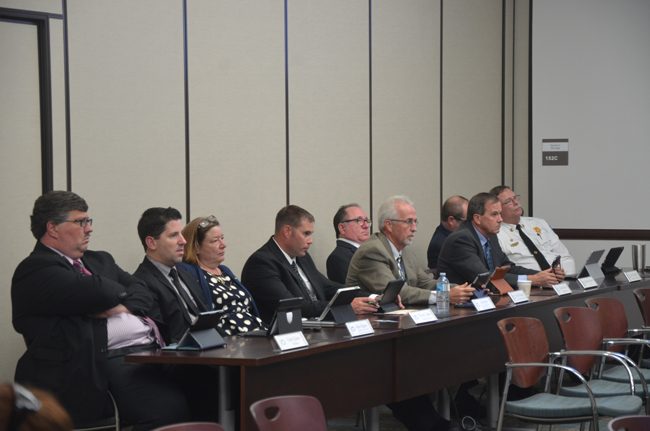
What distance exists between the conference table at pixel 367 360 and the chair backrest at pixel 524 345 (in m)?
0.41

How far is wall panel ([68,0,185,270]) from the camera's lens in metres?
5.61

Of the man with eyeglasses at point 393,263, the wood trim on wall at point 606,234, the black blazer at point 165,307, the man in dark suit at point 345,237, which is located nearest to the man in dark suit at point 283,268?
the man with eyeglasses at point 393,263

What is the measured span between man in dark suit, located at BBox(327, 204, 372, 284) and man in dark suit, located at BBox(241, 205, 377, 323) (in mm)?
976

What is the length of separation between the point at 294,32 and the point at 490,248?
214 cm

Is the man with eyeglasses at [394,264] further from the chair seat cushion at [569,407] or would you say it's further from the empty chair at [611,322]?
the chair seat cushion at [569,407]

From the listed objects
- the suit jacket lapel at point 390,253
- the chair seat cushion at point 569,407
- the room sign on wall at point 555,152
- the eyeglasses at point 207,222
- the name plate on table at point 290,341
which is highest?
the room sign on wall at point 555,152

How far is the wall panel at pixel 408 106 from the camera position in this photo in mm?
7820

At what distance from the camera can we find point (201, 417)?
4152 millimetres

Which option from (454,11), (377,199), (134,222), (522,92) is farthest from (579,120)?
(134,222)

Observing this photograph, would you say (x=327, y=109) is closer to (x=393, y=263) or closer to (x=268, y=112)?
(x=268, y=112)

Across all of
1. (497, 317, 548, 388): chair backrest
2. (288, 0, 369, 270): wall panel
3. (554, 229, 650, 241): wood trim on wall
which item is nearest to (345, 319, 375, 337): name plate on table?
(497, 317, 548, 388): chair backrest

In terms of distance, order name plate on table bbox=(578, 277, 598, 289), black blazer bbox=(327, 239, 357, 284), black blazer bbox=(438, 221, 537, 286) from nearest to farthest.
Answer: black blazer bbox=(438, 221, 537, 286) → name plate on table bbox=(578, 277, 598, 289) → black blazer bbox=(327, 239, 357, 284)

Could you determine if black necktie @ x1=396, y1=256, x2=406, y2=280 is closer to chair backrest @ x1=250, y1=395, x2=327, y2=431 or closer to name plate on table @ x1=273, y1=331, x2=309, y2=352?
name plate on table @ x1=273, y1=331, x2=309, y2=352

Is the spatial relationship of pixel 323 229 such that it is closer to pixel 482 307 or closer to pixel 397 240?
pixel 397 240
